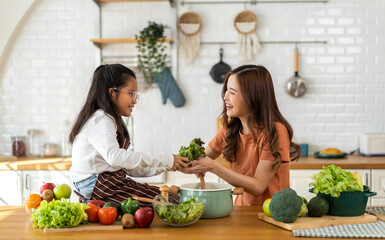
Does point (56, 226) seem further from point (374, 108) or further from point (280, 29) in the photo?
point (374, 108)

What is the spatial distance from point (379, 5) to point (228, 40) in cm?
164

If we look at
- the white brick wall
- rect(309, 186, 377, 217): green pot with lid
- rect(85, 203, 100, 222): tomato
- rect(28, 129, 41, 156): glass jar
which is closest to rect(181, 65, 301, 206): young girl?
rect(309, 186, 377, 217): green pot with lid

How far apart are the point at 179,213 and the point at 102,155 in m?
0.54

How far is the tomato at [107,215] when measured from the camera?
1890mm

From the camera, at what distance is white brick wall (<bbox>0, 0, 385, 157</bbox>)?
4.68 metres

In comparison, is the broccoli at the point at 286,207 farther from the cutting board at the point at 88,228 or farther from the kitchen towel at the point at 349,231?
the cutting board at the point at 88,228

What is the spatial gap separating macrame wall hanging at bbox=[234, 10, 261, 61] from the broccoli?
2.95 metres

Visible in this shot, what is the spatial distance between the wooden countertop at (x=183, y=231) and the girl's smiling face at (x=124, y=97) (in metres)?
0.74

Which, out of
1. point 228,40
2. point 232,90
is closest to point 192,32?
point 228,40

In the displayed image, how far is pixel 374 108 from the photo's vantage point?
4715 millimetres

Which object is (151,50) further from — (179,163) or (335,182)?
(335,182)

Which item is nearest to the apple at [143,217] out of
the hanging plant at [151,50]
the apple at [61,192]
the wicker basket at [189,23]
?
the apple at [61,192]

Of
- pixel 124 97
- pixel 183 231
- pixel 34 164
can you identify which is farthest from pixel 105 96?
pixel 34 164

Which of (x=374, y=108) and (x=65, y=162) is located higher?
(x=374, y=108)
